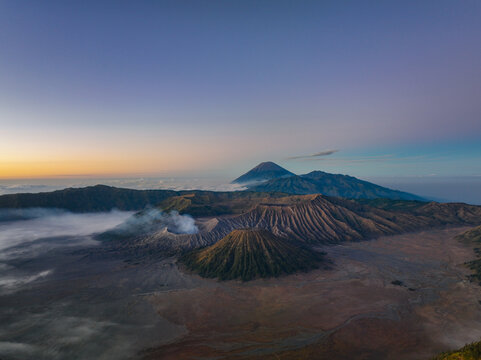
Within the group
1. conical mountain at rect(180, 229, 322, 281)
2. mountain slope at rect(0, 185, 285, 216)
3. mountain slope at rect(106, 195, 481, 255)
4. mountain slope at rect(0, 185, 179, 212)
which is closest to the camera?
conical mountain at rect(180, 229, 322, 281)

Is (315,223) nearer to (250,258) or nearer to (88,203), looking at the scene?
(250,258)

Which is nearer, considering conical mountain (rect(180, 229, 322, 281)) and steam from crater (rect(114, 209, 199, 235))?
conical mountain (rect(180, 229, 322, 281))

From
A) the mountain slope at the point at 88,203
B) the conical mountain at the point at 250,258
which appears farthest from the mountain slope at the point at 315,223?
the mountain slope at the point at 88,203

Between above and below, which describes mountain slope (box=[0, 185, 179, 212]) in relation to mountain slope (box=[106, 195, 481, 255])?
above

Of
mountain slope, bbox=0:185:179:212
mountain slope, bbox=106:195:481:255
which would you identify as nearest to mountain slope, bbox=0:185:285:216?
mountain slope, bbox=0:185:179:212

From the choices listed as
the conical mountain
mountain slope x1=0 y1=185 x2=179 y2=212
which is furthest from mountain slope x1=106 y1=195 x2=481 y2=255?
mountain slope x1=0 y1=185 x2=179 y2=212

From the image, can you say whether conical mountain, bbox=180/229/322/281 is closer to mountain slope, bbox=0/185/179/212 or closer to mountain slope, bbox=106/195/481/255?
mountain slope, bbox=106/195/481/255

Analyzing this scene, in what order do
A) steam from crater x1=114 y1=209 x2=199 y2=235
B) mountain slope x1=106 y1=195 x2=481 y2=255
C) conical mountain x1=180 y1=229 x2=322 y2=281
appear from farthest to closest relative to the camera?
steam from crater x1=114 y1=209 x2=199 y2=235, mountain slope x1=106 y1=195 x2=481 y2=255, conical mountain x1=180 y1=229 x2=322 y2=281

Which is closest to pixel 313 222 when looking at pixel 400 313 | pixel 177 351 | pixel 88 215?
pixel 400 313

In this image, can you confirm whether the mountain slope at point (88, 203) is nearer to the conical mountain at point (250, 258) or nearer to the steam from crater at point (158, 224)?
the steam from crater at point (158, 224)

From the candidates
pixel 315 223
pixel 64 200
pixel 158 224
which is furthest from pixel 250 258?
pixel 64 200
